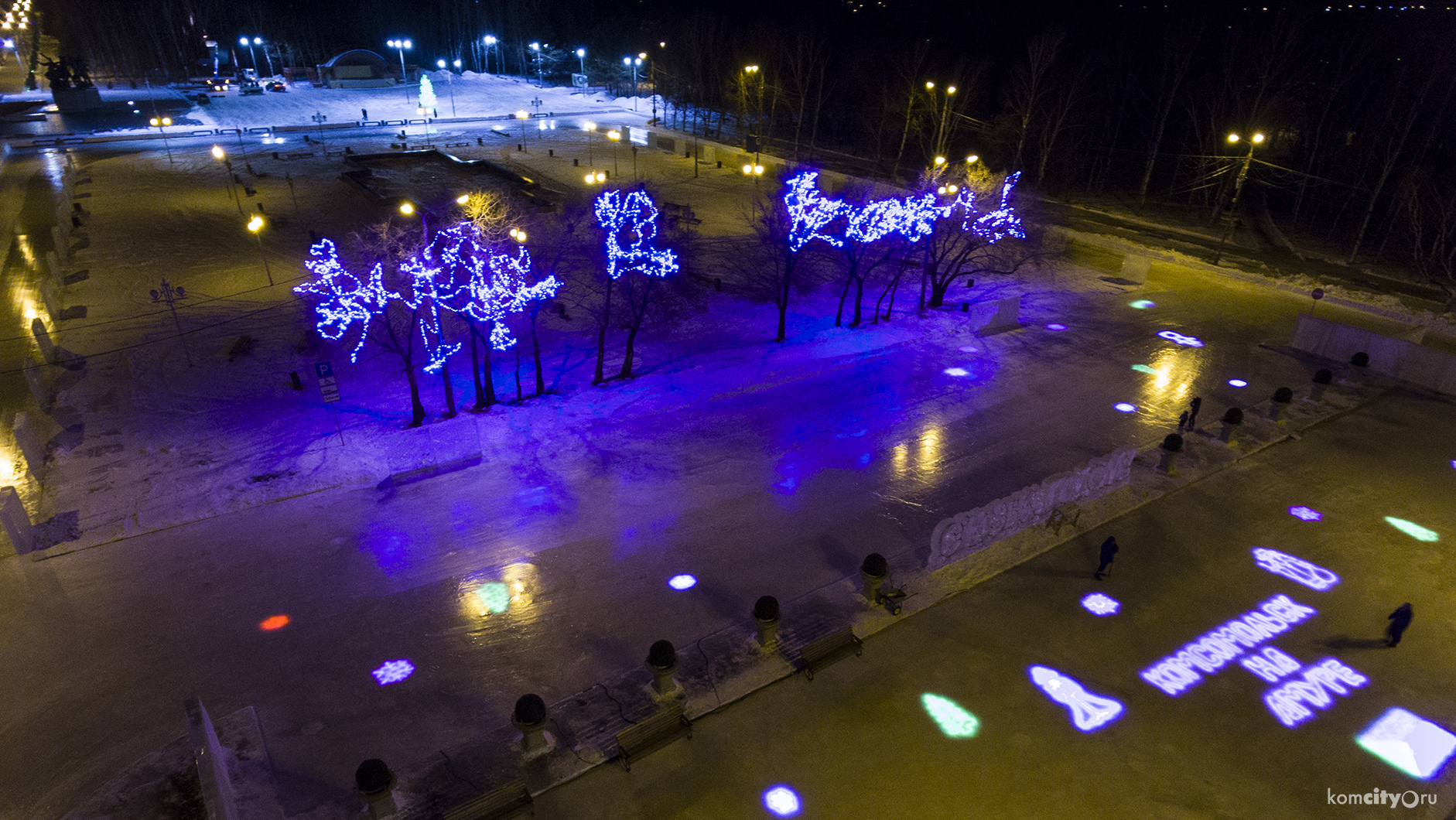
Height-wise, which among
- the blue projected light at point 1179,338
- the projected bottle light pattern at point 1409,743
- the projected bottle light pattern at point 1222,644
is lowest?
the projected bottle light pattern at point 1409,743

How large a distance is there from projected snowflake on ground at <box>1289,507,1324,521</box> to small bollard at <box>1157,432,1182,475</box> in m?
2.51

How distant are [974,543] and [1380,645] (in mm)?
7309

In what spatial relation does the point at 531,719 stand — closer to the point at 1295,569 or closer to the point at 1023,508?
the point at 1023,508

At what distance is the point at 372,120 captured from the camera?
70250 mm

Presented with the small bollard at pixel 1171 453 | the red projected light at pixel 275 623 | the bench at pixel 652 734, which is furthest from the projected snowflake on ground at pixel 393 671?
the small bollard at pixel 1171 453

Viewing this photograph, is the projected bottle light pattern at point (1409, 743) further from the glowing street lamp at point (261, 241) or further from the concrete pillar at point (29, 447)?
the glowing street lamp at point (261, 241)

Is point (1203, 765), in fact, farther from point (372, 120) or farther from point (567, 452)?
point (372, 120)

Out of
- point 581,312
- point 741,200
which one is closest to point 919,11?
point 741,200

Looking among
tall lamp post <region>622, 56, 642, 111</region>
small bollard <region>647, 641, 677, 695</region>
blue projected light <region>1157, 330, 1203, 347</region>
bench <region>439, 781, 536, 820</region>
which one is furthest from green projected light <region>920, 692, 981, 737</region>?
tall lamp post <region>622, 56, 642, 111</region>

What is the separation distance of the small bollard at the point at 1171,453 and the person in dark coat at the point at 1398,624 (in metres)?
5.32

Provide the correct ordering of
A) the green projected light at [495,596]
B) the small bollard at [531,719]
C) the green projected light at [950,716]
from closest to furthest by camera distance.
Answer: the small bollard at [531,719]
the green projected light at [950,716]
the green projected light at [495,596]

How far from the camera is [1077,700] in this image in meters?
11.7

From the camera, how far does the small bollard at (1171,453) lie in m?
17.3

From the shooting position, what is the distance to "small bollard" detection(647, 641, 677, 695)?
11.2 meters
